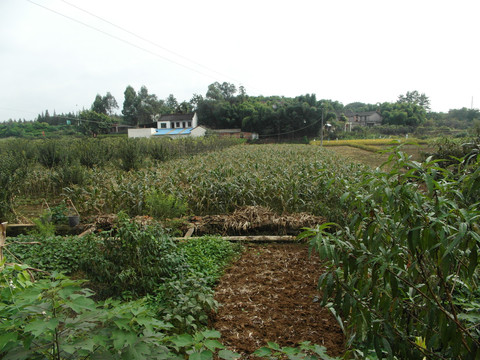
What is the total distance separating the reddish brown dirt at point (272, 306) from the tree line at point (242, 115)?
39.4m

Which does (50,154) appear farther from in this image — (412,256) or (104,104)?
(104,104)

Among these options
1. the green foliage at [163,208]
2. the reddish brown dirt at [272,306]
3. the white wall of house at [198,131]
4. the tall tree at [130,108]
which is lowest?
the reddish brown dirt at [272,306]

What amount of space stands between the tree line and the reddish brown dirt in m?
39.4

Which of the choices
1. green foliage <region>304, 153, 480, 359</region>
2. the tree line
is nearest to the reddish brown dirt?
green foliage <region>304, 153, 480, 359</region>

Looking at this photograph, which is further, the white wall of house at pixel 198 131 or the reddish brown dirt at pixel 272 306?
the white wall of house at pixel 198 131

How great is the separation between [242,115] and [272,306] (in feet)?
211

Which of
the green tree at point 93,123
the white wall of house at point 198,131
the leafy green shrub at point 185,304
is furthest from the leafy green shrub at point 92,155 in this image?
the green tree at point 93,123

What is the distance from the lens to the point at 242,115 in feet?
215

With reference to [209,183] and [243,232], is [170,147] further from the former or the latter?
[243,232]

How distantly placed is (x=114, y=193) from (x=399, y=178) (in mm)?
7026

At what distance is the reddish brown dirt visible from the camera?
2.89 meters

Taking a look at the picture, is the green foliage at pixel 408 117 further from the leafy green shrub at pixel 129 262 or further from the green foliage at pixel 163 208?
the leafy green shrub at pixel 129 262

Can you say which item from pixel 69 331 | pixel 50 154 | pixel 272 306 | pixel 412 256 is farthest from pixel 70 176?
pixel 412 256

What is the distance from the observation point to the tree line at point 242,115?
178 ft
